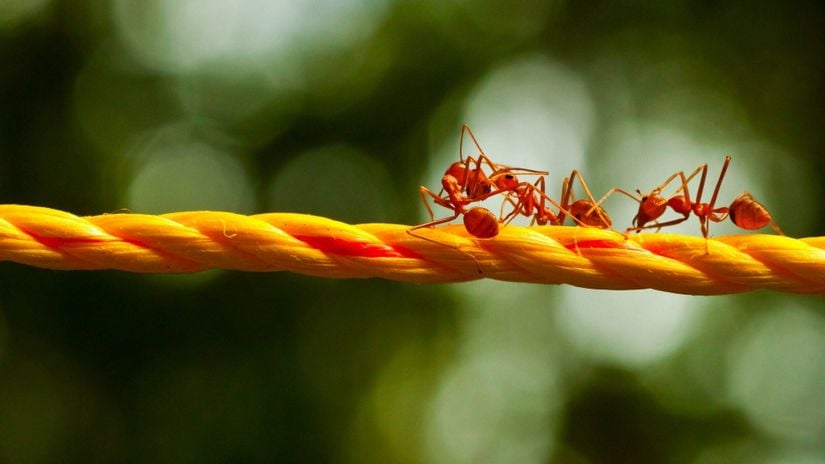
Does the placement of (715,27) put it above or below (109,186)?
above

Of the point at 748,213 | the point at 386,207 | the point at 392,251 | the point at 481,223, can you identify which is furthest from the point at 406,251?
the point at 386,207

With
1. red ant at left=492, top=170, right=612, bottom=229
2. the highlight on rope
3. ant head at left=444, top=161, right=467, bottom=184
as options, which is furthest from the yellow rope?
ant head at left=444, top=161, right=467, bottom=184

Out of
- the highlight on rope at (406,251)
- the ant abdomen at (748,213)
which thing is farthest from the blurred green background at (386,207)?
the highlight on rope at (406,251)

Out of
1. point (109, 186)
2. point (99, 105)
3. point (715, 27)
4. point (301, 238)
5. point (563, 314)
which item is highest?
point (715, 27)

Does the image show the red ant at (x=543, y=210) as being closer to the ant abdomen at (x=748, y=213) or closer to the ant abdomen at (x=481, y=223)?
the ant abdomen at (x=748, y=213)

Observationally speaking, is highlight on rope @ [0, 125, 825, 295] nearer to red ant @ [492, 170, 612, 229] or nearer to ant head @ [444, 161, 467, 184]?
red ant @ [492, 170, 612, 229]

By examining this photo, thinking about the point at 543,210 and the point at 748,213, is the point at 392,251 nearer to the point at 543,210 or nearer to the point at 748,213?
the point at 543,210

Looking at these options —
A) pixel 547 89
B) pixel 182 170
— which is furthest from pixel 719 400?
pixel 182 170

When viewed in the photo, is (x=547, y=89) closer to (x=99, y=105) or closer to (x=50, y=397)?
(x=99, y=105)
